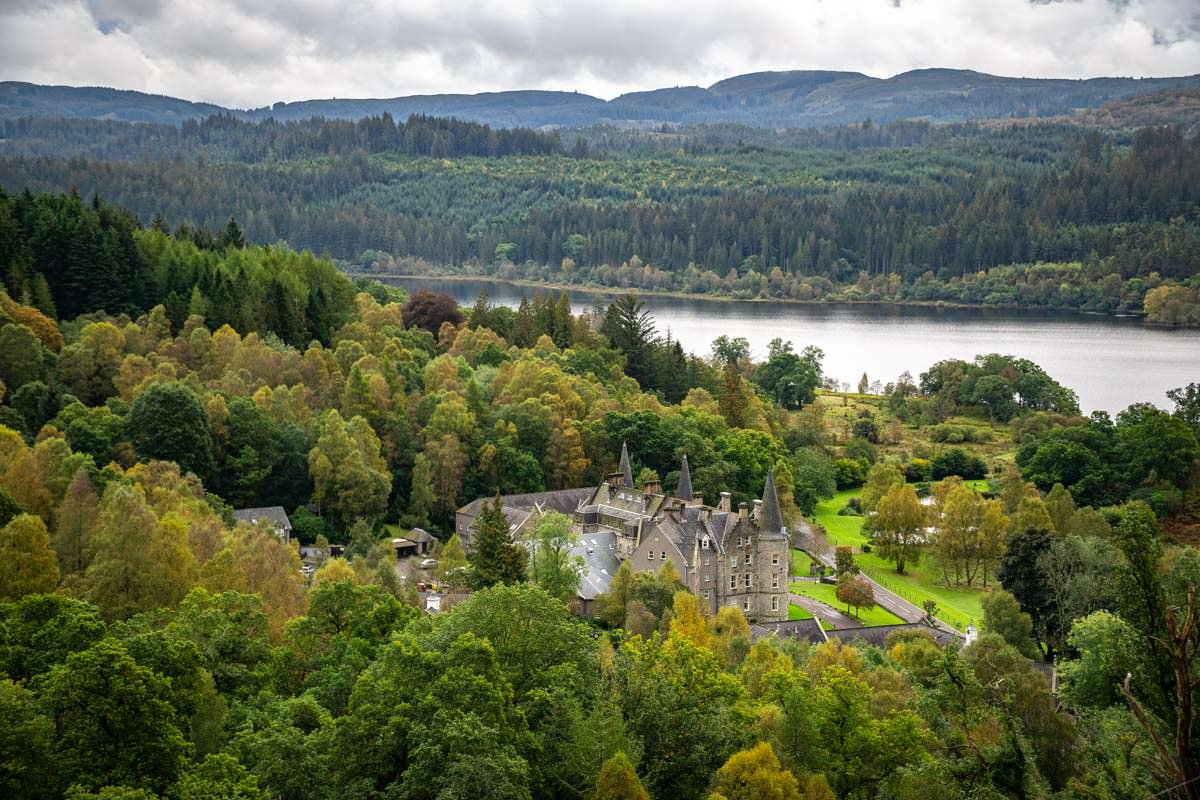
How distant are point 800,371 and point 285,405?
154 ft

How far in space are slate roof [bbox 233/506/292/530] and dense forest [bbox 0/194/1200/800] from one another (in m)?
1.34

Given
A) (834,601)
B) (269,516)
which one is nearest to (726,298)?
(834,601)

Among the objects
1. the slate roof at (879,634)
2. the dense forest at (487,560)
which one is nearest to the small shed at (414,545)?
the dense forest at (487,560)

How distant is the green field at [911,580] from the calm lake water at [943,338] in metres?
35.2

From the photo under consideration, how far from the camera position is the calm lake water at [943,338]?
105m

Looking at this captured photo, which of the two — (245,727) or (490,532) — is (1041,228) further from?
(245,727)

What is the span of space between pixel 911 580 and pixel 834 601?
747cm

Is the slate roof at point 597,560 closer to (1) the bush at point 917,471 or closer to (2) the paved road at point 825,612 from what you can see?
→ (2) the paved road at point 825,612

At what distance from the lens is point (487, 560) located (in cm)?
3931

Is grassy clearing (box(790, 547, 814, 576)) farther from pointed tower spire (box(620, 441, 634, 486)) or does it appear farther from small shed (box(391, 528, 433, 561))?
small shed (box(391, 528, 433, 561))

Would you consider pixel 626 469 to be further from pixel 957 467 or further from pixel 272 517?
pixel 957 467

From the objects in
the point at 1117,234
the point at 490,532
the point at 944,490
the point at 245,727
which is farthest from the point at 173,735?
the point at 1117,234

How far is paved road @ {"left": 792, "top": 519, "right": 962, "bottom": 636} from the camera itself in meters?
47.9

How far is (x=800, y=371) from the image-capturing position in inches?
3661
